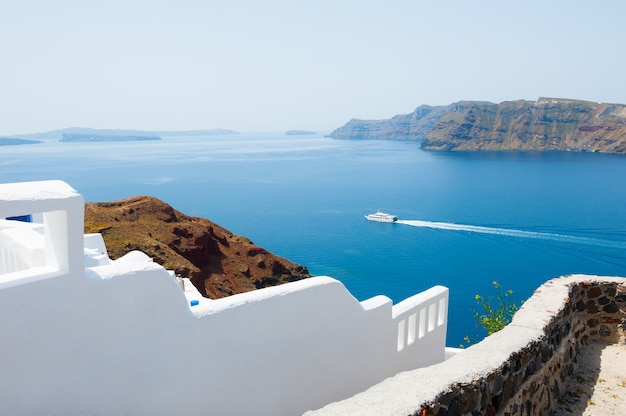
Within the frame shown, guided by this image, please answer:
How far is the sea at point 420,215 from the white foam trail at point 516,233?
11cm

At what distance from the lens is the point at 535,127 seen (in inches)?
6235

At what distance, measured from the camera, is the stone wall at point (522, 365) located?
3654 millimetres

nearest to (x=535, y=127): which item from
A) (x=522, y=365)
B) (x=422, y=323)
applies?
(x=422, y=323)

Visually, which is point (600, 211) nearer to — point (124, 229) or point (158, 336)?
point (124, 229)

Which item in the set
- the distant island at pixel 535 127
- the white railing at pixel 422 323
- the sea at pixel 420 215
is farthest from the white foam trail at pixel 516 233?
the distant island at pixel 535 127

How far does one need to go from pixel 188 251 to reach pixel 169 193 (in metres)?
53.0

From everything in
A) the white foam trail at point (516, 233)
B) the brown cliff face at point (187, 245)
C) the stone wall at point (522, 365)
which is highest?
the stone wall at point (522, 365)

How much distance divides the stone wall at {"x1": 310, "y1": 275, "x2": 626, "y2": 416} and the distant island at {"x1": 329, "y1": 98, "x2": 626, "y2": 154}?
151 meters

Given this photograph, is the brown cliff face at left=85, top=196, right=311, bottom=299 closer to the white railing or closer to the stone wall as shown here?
the white railing

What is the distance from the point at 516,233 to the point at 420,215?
1221 cm

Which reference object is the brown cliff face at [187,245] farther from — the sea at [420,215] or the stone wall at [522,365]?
the stone wall at [522,365]

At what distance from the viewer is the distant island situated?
485 feet

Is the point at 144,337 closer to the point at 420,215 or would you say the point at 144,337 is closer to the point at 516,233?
the point at 516,233

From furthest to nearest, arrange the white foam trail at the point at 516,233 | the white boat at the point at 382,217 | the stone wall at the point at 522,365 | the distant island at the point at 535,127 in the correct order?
the distant island at the point at 535,127 < the white boat at the point at 382,217 < the white foam trail at the point at 516,233 < the stone wall at the point at 522,365
